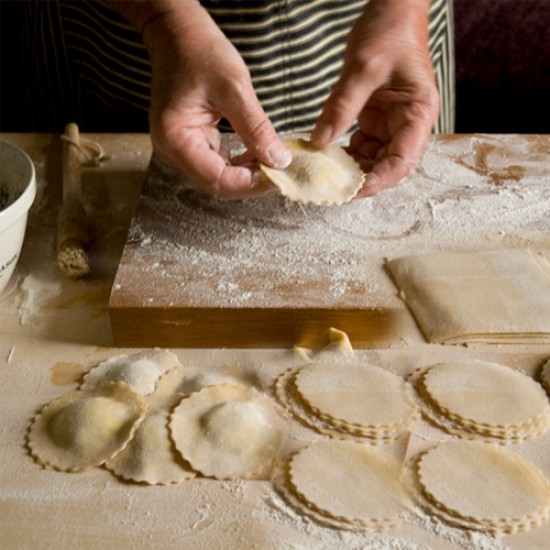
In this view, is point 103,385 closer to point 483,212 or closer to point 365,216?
point 365,216

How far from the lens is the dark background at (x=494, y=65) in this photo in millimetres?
2586

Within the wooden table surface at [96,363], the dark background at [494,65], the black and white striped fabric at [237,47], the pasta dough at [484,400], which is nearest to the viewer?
the wooden table surface at [96,363]

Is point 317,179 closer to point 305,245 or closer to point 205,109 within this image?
point 305,245

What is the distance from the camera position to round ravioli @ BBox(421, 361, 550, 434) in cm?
100

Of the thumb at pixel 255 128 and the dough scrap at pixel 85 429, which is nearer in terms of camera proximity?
the dough scrap at pixel 85 429

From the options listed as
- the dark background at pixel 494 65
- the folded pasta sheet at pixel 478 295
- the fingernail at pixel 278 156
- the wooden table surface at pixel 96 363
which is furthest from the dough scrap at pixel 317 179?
the dark background at pixel 494 65

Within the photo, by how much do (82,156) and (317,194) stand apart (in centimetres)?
53

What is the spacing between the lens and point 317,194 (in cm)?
127

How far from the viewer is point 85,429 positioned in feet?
3.21

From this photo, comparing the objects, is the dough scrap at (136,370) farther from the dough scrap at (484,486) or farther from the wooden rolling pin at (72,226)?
the dough scrap at (484,486)

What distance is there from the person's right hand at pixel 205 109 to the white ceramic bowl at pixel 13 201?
214mm

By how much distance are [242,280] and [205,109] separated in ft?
0.97

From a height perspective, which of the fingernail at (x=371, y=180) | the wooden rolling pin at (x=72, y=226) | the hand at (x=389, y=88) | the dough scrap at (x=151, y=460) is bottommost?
the wooden rolling pin at (x=72, y=226)

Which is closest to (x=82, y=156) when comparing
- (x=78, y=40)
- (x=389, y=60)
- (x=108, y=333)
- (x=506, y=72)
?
(x=78, y=40)
